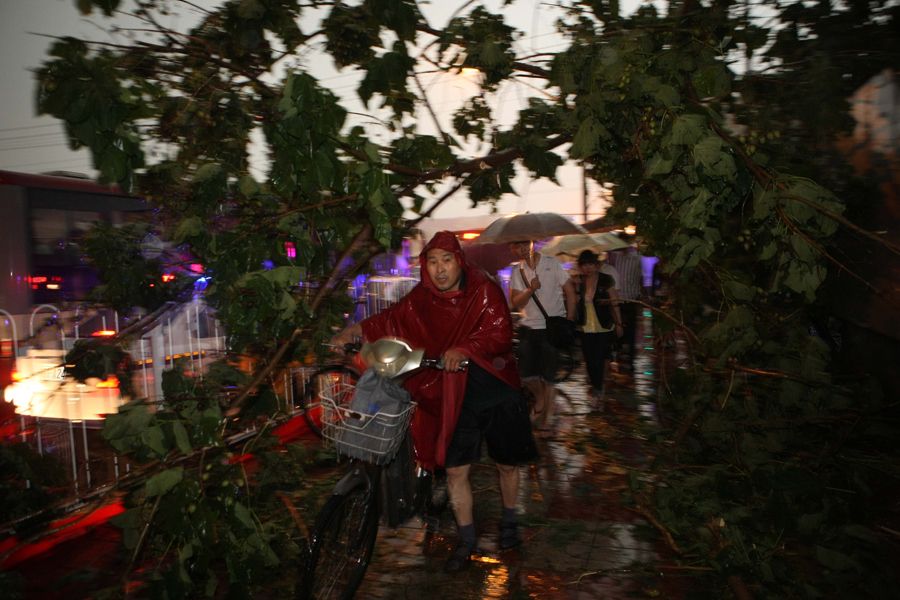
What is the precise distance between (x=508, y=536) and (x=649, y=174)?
2.41 m

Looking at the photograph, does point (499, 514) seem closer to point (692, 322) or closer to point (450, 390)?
point (450, 390)

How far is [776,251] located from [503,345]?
4.92 feet

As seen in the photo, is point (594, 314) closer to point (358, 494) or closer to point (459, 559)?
point (459, 559)

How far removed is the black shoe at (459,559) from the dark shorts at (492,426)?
1.81 feet

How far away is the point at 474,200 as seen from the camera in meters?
5.42

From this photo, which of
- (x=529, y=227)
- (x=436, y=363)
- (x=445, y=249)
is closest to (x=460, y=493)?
(x=436, y=363)

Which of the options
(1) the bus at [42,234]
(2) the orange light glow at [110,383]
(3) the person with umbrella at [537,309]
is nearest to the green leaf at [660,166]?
(3) the person with umbrella at [537,309]

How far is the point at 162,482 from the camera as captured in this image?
2902 millimetres

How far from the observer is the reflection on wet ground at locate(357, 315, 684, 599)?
12.3 feet

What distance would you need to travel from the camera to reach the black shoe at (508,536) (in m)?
4.20

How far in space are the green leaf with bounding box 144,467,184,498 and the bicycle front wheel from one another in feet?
2.63

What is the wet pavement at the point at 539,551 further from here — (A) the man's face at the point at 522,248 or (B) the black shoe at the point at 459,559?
(A) the man's face at the point at 522,248

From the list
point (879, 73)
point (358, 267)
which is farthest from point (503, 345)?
point (879, 73)

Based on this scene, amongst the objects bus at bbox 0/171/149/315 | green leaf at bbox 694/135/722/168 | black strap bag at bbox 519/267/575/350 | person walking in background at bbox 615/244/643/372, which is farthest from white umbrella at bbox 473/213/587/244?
bus at bbox 0/171/149/315
